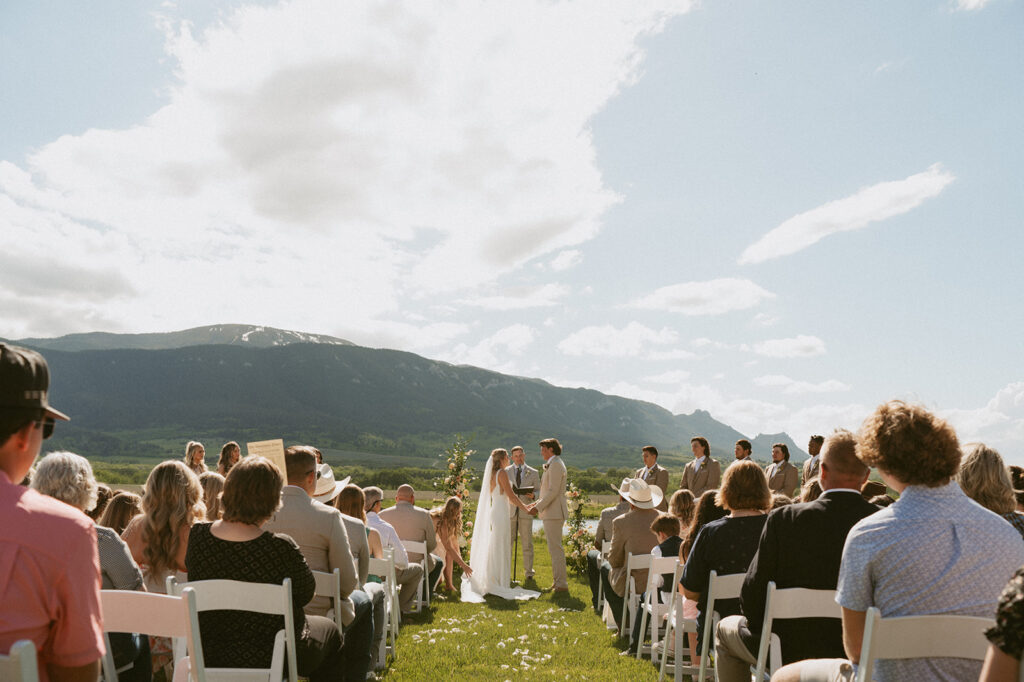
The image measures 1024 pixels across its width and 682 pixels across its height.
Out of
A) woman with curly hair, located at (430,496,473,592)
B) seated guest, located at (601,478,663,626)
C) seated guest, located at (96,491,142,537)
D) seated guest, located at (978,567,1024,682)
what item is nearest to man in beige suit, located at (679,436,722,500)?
woman with curly hair, located at (430,496,473,592)

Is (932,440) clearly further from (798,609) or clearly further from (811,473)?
(811,473)

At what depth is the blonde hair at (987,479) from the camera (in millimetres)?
3998

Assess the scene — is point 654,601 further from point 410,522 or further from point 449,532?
point 449,532

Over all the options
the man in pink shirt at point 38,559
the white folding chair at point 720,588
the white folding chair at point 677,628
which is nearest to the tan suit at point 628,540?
the white folding chair at point 677,628

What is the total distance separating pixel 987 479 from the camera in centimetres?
402

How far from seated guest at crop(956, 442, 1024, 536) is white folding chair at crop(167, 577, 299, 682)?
12.9 feet

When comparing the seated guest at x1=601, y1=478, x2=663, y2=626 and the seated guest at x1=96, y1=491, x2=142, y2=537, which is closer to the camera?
the seated guest at x1=96, y1=491, x2=142, y2=537

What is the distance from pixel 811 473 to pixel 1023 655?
10977 mm

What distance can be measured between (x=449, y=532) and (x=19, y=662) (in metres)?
10.7

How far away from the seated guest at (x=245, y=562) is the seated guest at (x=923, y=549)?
2882 millimetres

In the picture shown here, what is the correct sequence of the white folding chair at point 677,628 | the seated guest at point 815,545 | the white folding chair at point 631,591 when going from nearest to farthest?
the seated guest at point 815,545, the white folding chair at point 677,628, the white folding chair at point 631,591

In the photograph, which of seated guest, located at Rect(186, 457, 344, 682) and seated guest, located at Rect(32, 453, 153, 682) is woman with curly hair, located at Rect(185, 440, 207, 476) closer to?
seated guest, located at Rect(32, 453, 153, 682)

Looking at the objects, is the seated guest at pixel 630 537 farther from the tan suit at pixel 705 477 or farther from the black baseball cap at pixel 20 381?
the black baseball cap at pixel 20 381

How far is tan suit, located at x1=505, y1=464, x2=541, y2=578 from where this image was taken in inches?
520
